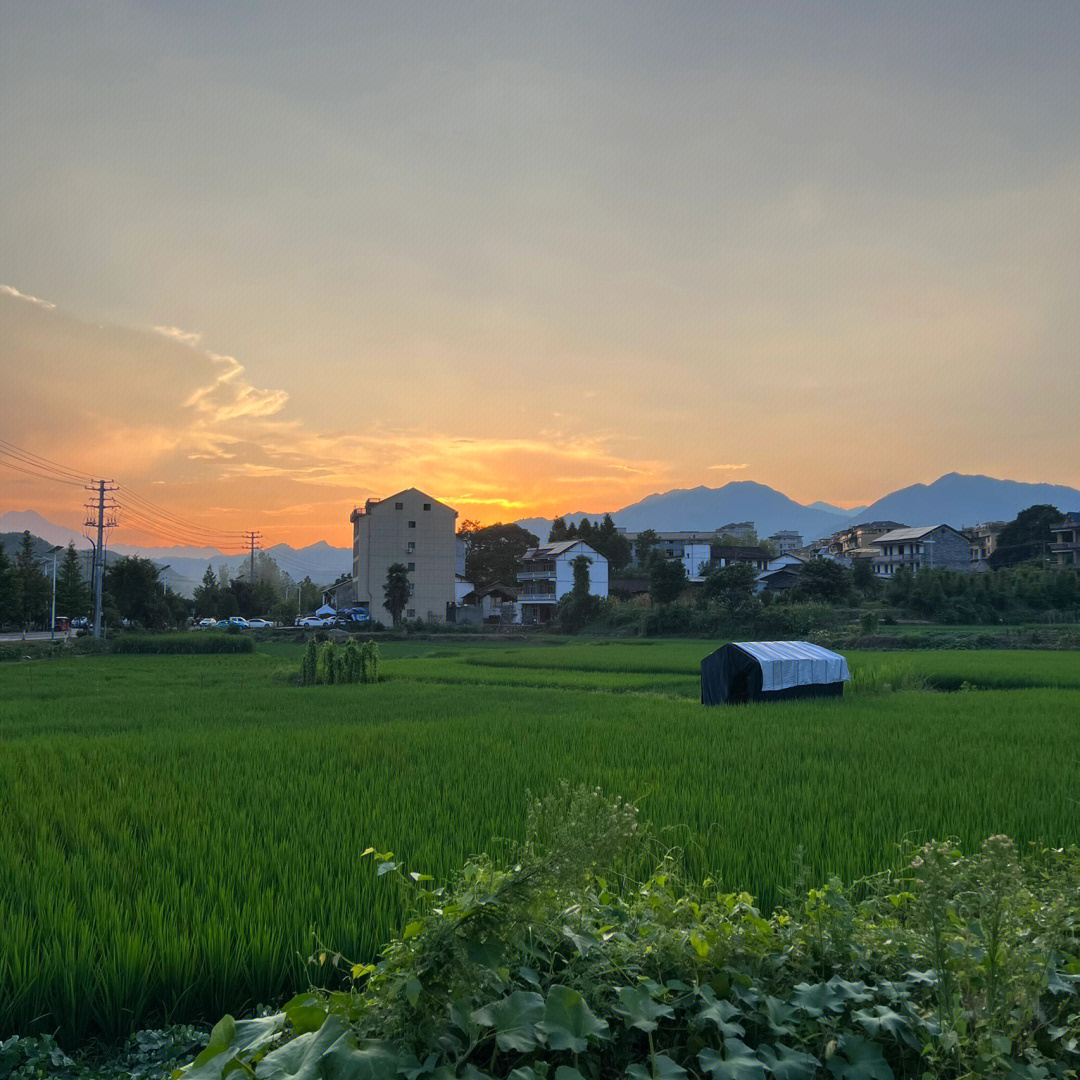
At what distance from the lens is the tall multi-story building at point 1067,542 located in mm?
64875

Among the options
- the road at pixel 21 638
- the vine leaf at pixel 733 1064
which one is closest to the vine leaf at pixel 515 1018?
the vine leaf at pixel 733 1064

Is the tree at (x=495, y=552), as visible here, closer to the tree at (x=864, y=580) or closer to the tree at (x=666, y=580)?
the tree at (x=666, y=580)

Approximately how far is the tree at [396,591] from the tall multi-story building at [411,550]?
11.7ft

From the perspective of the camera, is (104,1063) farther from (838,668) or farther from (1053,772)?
(838,668)

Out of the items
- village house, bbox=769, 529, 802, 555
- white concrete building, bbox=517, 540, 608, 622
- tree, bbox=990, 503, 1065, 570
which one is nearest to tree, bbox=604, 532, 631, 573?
white concrete building, bbox=517, 540, 608, 622

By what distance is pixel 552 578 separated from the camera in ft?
192

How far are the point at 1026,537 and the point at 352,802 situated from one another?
77342 millimetres

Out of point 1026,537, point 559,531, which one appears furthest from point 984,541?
point 559,531

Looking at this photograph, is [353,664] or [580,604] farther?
[580,604]

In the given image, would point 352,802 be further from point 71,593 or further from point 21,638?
point 71,593

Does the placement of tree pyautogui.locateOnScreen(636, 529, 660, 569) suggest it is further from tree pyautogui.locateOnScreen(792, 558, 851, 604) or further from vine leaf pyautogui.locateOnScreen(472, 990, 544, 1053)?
vine leaf pyautogui.locateOnScreen(472, 990, 544, 1053)

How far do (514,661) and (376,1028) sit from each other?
2601 cm

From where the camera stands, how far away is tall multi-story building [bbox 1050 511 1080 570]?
213ft

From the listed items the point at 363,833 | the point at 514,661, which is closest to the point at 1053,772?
the point at 363,833
